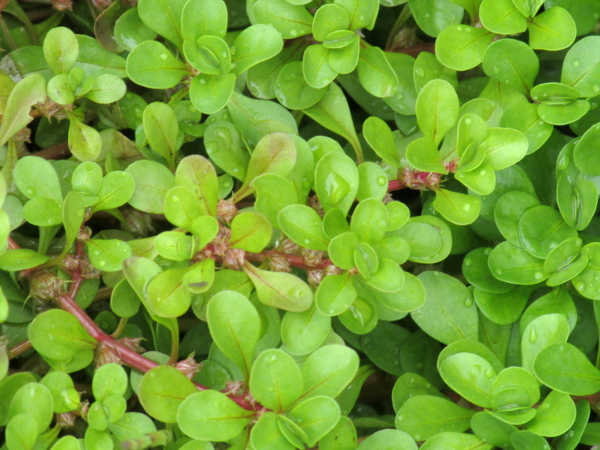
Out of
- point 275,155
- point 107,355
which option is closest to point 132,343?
point 107,355

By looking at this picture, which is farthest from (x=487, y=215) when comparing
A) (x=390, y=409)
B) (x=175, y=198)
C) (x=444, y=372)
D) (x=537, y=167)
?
(x=175, y=198)

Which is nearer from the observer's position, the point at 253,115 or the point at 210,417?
the point at 210,417

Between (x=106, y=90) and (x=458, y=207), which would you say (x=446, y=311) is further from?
(x=106, y=90)

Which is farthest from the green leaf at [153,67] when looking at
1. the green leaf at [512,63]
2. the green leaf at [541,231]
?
the green leaf at [541,231]

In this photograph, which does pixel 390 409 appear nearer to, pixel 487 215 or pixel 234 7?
pixel 487 215

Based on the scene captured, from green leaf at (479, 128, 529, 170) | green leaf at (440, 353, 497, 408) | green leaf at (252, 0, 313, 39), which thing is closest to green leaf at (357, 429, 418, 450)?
green leaf at (440, 353, 497, 408)

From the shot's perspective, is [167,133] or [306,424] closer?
[306,424]
